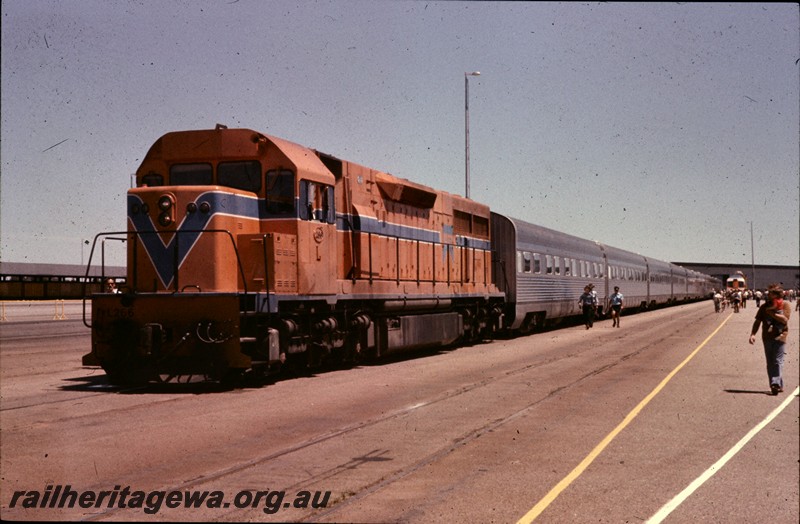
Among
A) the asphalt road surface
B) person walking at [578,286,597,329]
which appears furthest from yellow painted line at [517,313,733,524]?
person walking at [578,286,597,329]

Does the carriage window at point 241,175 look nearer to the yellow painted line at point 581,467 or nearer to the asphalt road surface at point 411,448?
the asphalt road surface at point 411,448

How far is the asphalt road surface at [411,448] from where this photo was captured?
238 inches

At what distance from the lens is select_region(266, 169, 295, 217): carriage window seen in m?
13.7

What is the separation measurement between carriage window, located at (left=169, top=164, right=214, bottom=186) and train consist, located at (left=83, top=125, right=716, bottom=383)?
0.07ft

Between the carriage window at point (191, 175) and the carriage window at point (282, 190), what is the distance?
100 centimetres

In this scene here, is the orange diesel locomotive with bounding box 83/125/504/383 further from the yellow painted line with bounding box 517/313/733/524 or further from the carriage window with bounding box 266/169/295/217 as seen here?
the yellow painted line with bounding box 517/313/733/524

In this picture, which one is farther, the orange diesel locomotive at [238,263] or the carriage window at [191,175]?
the carriage window at [191,175]

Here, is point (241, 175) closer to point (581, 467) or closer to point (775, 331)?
point (581, 467)

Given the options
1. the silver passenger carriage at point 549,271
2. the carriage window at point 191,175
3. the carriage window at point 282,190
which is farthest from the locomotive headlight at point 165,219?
the silver passenger carriage at point 549,271

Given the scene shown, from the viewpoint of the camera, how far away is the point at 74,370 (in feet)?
55.4

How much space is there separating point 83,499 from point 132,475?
81cm

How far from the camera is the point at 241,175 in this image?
13.7 metres

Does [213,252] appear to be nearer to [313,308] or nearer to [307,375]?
[313,308]

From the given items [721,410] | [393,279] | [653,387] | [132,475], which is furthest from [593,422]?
[393,279]
